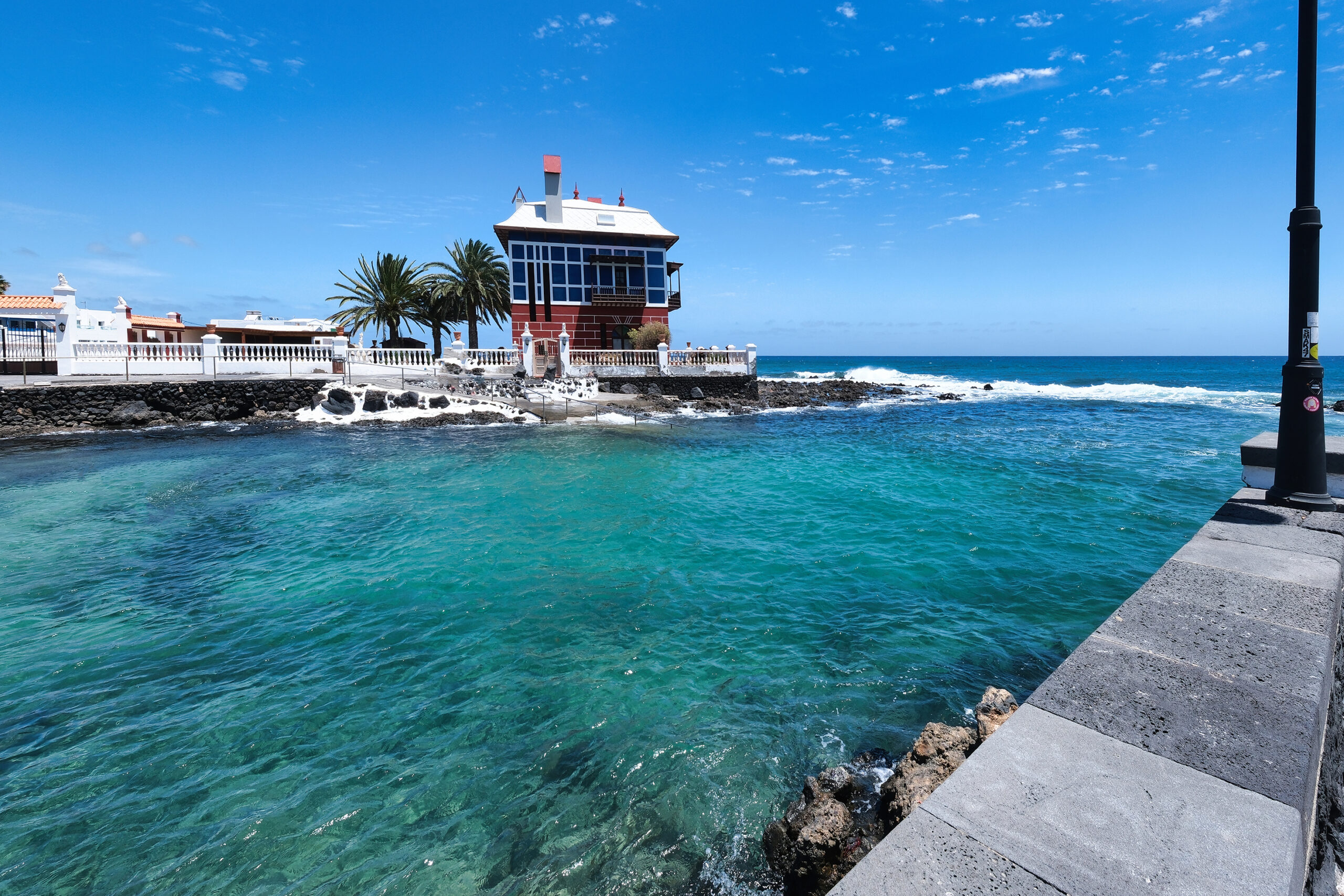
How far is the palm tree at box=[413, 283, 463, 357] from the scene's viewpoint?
40281 mm

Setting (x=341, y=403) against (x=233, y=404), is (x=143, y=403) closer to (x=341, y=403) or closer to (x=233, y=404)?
(x=233, y=404)

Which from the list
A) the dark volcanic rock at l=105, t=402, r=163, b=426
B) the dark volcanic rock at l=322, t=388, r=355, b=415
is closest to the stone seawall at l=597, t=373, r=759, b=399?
the dark volcanic rock at l=322, t=388, r=355, b=415

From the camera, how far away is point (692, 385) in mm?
34219

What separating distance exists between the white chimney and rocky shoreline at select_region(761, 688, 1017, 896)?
4010cm

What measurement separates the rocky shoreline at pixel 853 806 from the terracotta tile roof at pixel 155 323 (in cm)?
5350

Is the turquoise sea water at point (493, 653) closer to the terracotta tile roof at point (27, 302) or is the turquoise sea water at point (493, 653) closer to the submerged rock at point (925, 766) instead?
the submerged rock at point (925, 766)

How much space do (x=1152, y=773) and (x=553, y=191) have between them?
4281cm

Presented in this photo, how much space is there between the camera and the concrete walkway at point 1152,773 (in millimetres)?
2059

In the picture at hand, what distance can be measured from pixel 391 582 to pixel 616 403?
22473 millimetres

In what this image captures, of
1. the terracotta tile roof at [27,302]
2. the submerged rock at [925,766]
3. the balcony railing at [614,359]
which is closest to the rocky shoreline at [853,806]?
the submerged rock at [925,766]

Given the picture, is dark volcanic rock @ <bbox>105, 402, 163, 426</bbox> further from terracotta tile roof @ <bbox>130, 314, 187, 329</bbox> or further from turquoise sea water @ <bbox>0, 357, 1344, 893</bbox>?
terracotta tile roof @ <bbox>130, 314, 187, 329</bbox>

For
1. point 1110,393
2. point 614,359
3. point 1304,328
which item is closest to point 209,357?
point 614,359

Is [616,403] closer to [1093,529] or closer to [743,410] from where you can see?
[743,410]

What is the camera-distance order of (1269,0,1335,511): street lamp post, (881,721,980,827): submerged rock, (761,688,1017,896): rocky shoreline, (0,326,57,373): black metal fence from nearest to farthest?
1. (761,688,1017,896): rocky shoreline
2. (881,721,980,827): submerged rock
3. (1269,0,1335,511): street lamp post
4. (0,326,57,373): black metal fence
